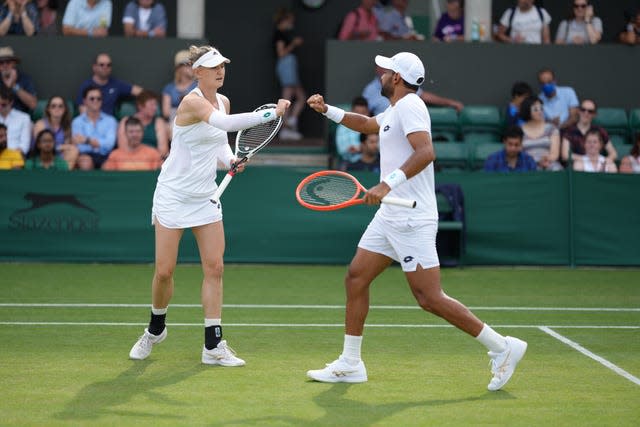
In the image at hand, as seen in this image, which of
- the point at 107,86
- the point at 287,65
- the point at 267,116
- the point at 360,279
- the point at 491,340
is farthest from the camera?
the point at 287,65

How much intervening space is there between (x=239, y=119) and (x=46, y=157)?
24.8 feet

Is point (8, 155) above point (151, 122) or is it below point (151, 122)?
below

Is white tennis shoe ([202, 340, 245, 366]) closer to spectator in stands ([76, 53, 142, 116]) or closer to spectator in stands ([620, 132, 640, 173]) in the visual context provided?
spectator in stands ([620, 132, 640, 173])

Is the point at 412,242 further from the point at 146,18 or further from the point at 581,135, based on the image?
the point at 146,18

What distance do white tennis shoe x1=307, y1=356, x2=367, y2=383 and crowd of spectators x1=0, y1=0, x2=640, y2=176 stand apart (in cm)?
713

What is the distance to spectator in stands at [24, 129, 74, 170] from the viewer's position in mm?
14875

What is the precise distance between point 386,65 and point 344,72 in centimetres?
1009

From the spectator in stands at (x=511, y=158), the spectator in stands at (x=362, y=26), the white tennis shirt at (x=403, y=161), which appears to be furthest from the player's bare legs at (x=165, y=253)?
the spectator in stands at (x=362, y=26)

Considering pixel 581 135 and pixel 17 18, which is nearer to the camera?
pixel 581 135

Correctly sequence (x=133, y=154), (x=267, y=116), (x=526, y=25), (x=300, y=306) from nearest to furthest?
(x=267, y=116) < (x=300, y=306) < (x=133, y=154) < (x=526, y=25)

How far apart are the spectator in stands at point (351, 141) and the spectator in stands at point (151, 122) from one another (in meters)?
2.30

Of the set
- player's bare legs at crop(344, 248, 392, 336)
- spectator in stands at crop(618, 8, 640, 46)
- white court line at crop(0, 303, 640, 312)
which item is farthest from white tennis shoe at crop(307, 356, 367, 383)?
spectator in stands at crop(618, 8, 640, 46)

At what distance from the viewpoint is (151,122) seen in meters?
16.0

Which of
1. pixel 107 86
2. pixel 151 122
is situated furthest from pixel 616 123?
pixel 107 86
